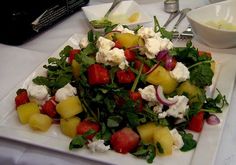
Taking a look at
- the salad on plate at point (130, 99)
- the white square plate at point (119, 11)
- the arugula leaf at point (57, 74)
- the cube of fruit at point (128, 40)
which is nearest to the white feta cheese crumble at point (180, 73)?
the salad on plate at point (130, 99)

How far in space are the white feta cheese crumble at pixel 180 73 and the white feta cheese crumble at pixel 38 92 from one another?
0.84 feet

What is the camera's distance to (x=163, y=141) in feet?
1.99

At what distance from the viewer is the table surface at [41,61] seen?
0.66 meters

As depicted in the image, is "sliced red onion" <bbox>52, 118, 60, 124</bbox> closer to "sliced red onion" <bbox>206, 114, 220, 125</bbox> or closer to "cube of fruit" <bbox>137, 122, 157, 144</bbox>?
"cube of fruit" <bbox>137, 122, 157, 144</bbox>

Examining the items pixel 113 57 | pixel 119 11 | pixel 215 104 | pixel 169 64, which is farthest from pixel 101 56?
pixel 119 11

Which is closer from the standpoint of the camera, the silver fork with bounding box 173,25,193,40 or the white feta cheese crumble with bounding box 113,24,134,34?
the white feta cheese crumble with bounding box 113,24,134,34

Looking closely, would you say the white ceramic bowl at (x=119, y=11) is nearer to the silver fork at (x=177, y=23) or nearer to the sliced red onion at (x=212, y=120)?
the silver fork at (x=177, y=23)

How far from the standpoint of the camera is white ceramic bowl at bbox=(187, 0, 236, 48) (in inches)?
36.4

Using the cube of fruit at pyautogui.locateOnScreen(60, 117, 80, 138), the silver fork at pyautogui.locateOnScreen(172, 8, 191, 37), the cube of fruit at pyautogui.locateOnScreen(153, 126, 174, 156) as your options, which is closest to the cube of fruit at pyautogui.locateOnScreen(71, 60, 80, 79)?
the cube of fruit at pyautogui.locateOnScreen(60, 117, 80, 138)

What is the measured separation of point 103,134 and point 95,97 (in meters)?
0.07

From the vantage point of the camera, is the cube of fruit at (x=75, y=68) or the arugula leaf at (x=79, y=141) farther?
the cube of fruit at (x=75, y=68)

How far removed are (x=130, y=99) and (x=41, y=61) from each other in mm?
404

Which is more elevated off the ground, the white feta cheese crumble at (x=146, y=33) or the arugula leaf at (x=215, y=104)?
the white feta cheese crumble at (x=146, y=33)

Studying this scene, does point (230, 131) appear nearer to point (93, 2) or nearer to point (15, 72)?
point (15, 72)
